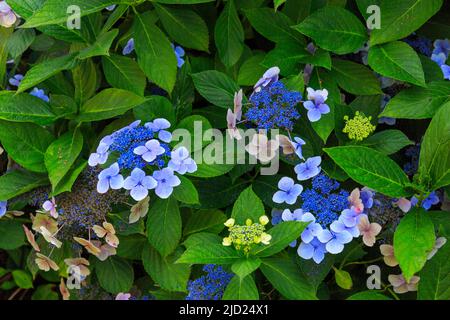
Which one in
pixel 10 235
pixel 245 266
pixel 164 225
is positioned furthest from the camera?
pixel 10 235

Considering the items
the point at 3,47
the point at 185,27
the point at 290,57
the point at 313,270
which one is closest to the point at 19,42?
the point at 3,47

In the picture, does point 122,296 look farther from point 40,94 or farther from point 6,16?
point 6,16

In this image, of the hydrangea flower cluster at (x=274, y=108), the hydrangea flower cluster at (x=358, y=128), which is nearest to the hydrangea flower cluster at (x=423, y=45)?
the hydrangea flower cluster at (x=358, y=128)

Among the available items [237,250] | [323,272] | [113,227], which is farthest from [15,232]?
[323,272]

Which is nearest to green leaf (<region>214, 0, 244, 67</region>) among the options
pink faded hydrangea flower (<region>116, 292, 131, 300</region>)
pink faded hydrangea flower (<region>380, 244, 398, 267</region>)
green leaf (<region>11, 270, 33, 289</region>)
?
pink faded hydrangea flower (<region>380, 244, 398, 267</region>)

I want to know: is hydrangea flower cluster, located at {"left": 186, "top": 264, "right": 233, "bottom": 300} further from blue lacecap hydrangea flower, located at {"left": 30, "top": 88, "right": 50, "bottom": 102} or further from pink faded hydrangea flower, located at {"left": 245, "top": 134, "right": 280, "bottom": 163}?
blue lacecap hydrangea flower, located at {"left": 30, "top": 88, "right": 50, "bottom": 102}

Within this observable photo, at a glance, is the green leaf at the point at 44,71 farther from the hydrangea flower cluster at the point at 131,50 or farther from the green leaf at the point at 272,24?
the green leaf at the point at 272,24
